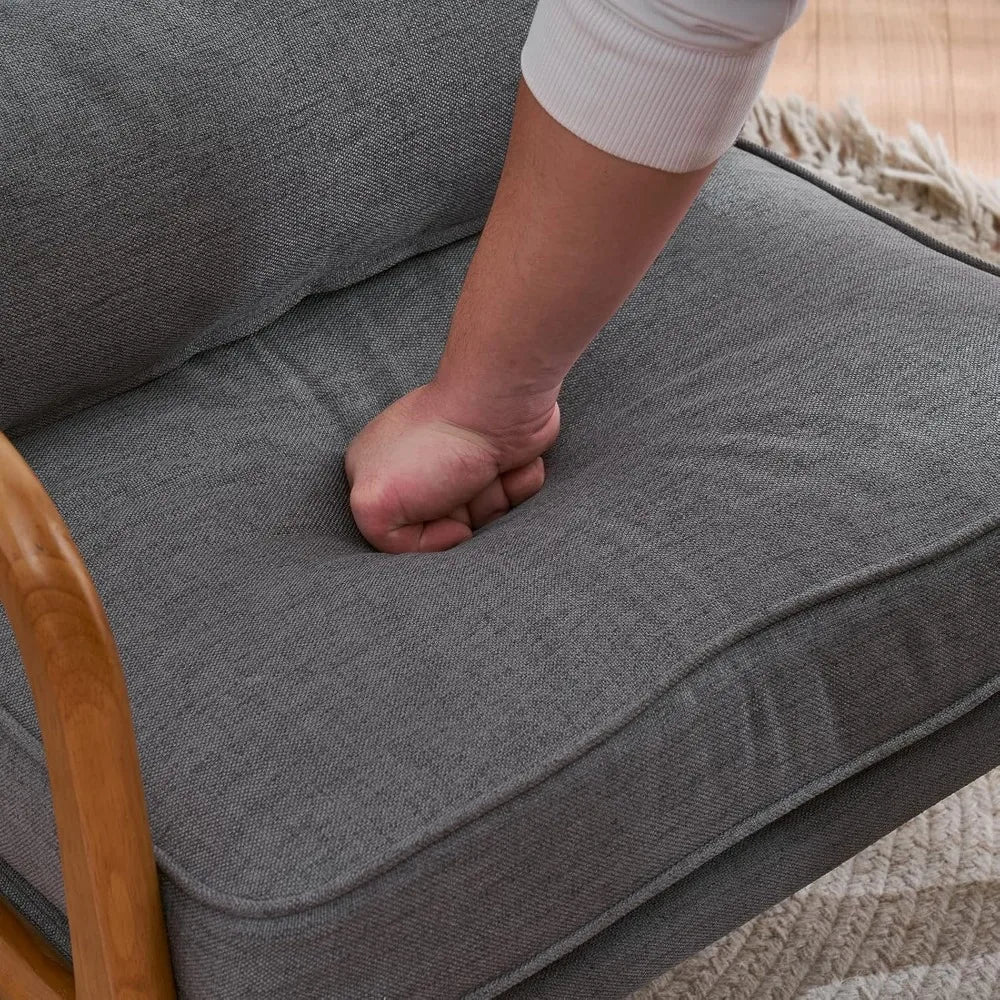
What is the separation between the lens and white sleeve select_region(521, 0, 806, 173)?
746 millimetres

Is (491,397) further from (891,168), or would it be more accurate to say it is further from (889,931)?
(891,168)

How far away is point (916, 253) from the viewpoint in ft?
3.66

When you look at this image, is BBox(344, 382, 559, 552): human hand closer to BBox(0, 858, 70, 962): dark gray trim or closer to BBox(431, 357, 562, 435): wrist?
BBox(431, 357, 562, 435): wrist

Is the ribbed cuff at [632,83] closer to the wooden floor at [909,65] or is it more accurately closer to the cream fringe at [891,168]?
the cream fringe at [891,168]

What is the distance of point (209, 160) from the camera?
1.01m

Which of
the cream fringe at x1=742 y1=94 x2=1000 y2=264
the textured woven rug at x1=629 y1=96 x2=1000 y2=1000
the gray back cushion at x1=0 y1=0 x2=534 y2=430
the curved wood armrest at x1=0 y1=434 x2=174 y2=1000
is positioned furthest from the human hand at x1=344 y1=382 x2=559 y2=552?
the cream fringe at x1=742 y1=94 x2=1000 y2=264

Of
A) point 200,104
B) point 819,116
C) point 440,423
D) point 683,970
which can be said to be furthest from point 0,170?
point 819,116

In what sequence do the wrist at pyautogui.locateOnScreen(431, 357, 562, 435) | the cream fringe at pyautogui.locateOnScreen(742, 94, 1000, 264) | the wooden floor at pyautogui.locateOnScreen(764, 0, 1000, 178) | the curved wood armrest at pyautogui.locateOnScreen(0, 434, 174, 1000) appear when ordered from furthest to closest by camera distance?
1. the wooden floor at pyautogui.locateOnScreen(764, 0, 1000, 178)
2. the cream fringe at pyautogui.locateOnScreen(742, 94, 1000, 264)
3. the wrist at pyautogui.locateOnScreen(431, 357, 562, 435)
4. the curved wood armrest at pyautogui.locateOnScreen(0, 434, 174, 1000)

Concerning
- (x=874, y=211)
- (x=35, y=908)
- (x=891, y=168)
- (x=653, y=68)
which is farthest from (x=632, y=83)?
(x=891, y=168)

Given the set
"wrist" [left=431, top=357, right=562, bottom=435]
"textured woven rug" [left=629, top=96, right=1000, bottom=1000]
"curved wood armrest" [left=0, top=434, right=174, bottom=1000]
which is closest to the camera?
"curved wood armrest" [left=0, top=434, right=174, bottom=1000]

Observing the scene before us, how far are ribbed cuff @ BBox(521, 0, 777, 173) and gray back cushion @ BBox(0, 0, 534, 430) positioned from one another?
0.29 meters

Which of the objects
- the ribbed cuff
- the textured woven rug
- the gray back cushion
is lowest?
the textured woven rug

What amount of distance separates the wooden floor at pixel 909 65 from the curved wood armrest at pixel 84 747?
1.77 m

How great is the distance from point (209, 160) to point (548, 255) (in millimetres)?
304
